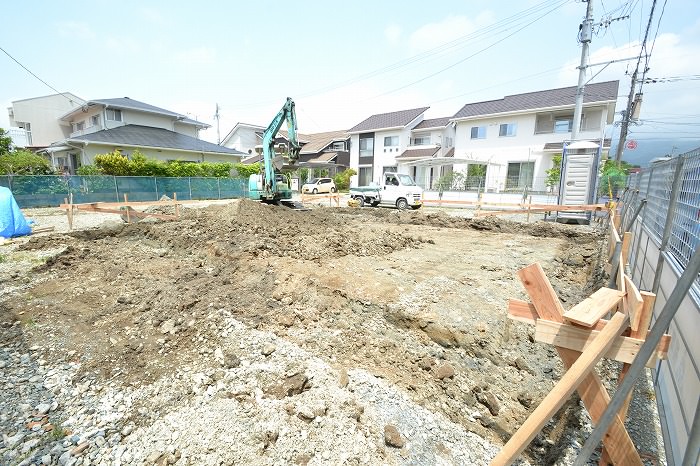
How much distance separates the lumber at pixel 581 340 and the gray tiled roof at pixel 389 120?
2863cm

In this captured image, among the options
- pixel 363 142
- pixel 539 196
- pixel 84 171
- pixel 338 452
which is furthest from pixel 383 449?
pixel 363 142

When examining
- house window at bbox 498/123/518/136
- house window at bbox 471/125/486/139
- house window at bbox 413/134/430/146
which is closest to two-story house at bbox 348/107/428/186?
house window at bbox 413/134/430/146

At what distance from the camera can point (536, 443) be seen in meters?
2.35

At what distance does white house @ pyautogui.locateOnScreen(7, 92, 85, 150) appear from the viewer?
29266mm

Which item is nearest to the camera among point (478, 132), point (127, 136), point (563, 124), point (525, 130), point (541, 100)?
point (563, 124)

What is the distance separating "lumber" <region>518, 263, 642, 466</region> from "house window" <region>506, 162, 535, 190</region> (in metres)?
20.2

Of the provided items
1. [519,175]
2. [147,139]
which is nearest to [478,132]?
[519,175]

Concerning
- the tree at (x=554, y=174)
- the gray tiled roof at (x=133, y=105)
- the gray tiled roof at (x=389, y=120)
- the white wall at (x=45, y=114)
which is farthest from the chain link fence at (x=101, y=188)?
the tree at (x=554, y=174)

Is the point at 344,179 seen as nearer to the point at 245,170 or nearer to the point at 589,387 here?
the point at 245,170

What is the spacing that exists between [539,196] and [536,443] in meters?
18.0

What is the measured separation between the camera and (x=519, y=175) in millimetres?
22062

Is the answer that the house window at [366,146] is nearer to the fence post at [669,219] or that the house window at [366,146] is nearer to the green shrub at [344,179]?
the green shrub at [344,179]

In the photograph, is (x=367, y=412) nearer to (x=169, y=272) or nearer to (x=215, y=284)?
(x=215, y=284)

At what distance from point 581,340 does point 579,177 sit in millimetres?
13159
